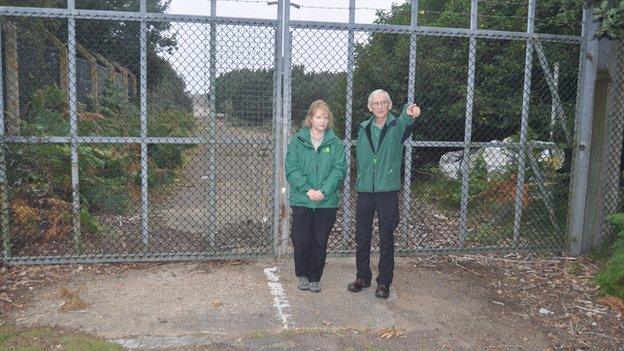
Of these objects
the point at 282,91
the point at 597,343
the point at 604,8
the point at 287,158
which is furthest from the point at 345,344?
the point at 604,8

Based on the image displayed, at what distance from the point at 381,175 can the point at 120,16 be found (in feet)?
9.43

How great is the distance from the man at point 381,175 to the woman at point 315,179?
8.8 inches

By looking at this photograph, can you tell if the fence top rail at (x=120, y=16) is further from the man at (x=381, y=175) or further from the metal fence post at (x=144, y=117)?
the man at (x=381, y=175)

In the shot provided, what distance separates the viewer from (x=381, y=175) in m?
4.96

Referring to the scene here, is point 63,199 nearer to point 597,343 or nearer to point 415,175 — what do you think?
point 415,175

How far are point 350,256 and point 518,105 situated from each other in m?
2.87

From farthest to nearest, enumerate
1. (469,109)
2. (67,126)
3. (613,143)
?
(613,143), (67,126), (469,109)

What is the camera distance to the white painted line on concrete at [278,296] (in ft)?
15.0

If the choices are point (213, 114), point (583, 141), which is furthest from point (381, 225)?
point (583, 141)

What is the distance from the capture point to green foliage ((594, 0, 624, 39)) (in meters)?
5.24

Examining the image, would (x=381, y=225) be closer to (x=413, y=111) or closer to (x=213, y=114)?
(x=413, y=111)

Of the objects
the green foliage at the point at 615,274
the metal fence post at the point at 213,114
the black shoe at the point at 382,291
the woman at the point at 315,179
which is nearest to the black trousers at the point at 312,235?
the woman at the point at 315,179

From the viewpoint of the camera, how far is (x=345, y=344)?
4.17 meters

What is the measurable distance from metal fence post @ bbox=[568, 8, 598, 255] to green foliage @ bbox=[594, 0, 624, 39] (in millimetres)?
506
